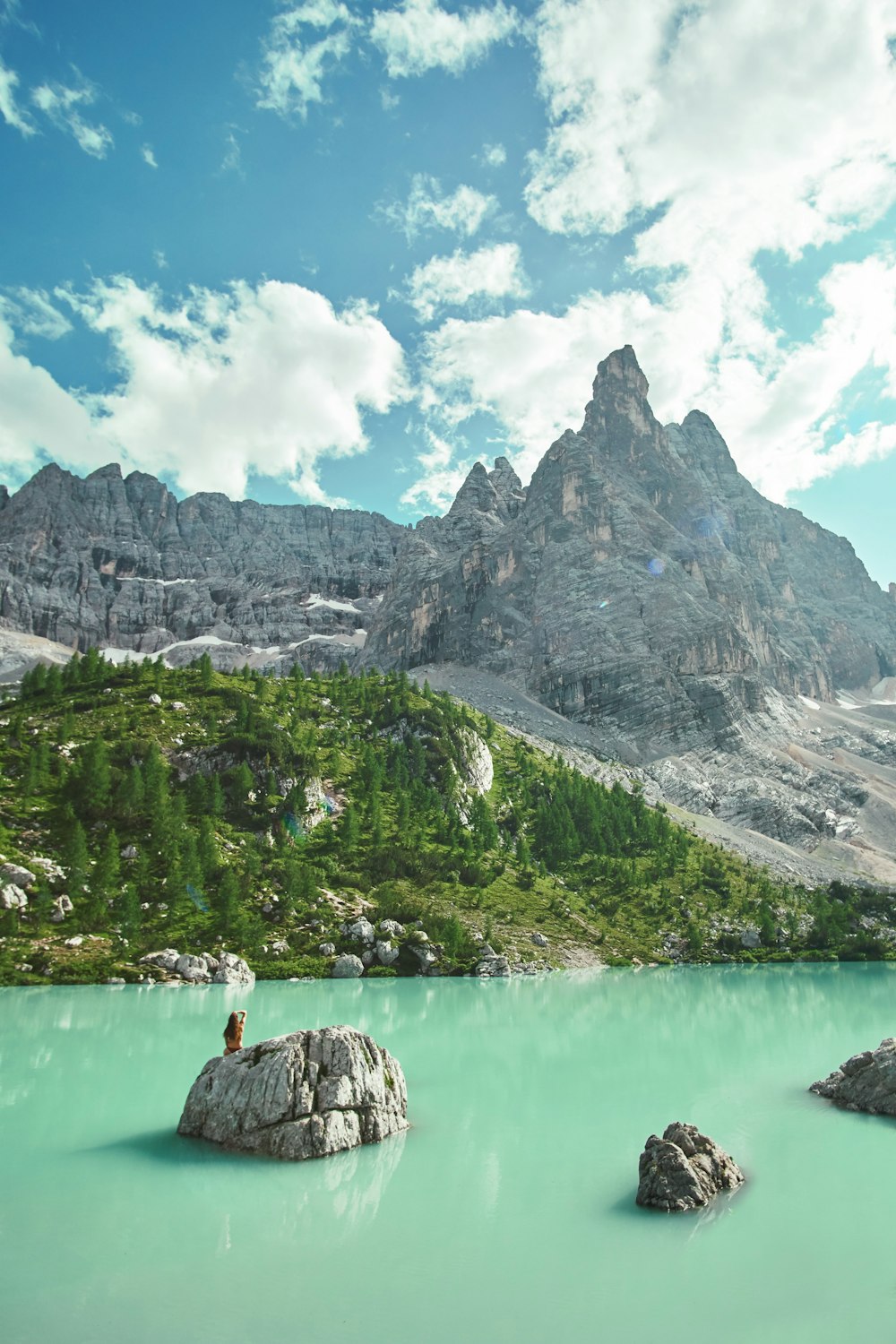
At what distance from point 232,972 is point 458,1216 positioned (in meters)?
48.8

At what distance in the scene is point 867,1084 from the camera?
26625mm

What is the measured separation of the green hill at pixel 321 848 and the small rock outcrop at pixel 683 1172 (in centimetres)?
4890

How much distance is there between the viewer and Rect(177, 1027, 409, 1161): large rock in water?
20625 mm

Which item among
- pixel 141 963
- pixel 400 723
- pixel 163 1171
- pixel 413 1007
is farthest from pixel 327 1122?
pixel 400 723

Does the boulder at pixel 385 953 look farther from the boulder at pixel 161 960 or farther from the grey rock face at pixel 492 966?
the boulder at pixel 161 960

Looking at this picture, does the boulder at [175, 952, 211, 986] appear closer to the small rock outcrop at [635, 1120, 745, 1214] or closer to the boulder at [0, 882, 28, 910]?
the boulder at [0, 882, 28, 910]

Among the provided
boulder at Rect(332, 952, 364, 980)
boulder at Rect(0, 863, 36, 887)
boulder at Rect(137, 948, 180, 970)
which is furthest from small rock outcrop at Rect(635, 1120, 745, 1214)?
boulder at Rect(0, 863, 36, 887)

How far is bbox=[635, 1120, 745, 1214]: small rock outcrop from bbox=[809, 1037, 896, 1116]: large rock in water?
985 cm

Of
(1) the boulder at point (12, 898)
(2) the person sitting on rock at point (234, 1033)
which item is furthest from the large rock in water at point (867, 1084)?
(1) the boulder at point (12, 898)

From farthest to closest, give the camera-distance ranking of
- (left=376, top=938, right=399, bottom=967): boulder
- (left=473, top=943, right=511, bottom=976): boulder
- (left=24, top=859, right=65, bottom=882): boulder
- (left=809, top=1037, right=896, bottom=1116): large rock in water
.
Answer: (left=473, top=943, right=511, bottom=976): boulder
(left=376, top=938, right=399, bottom=967): boulder
(left=24, top=859, right=65, bottom=882): boulder
(left=809, top=1037, right=896, bottom=1116): large rock in water

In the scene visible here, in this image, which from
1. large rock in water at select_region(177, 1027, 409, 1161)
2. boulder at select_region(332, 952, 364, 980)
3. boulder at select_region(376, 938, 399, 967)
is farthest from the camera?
boulder at select_region(376, 938, 399, 967)

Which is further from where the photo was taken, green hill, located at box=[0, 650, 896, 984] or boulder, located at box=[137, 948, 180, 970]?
green hill, located at box=[0, 650, 896, 984]

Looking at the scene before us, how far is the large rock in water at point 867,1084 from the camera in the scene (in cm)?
2588

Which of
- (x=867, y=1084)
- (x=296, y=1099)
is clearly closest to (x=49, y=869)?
(x=296, y=1099)
